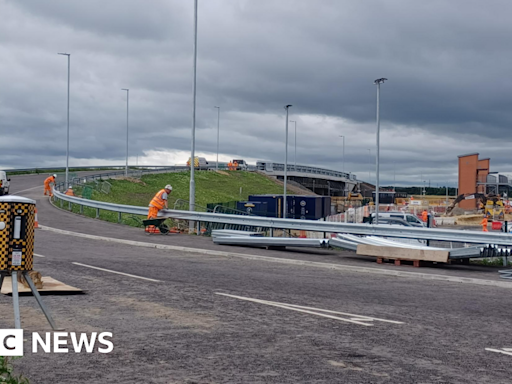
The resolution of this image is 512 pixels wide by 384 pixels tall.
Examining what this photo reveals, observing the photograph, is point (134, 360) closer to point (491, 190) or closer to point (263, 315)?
point (263, 315)

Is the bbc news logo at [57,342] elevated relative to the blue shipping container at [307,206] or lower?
lower

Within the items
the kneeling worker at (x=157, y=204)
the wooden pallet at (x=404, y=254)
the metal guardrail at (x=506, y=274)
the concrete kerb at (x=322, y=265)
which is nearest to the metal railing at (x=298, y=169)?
the kneeling worker at (x=157, y=204)

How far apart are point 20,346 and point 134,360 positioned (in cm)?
131

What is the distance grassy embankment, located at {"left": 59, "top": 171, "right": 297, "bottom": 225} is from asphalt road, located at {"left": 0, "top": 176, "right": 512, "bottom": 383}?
17.2m

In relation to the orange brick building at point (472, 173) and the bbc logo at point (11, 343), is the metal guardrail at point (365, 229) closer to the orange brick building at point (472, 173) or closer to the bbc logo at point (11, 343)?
the bbc logo at point (11, 343)

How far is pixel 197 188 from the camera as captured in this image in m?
62.8

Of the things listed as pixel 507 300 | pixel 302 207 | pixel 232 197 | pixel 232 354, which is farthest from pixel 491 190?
pixel 232 354

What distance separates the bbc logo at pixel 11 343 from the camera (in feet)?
21.3

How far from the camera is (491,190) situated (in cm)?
9444

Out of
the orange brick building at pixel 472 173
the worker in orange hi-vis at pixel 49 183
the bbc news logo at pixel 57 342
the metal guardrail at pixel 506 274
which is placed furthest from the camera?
the orange brick building at pixel 472 173

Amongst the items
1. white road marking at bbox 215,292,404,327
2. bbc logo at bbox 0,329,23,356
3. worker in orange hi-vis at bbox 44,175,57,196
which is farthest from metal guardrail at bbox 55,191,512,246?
worker in orange hi-vis at bbox 44,175,57,196

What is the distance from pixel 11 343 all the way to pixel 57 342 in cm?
49

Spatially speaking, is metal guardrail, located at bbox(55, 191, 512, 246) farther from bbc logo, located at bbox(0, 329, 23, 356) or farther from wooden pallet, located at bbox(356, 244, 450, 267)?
bbc logo, located at bbox(0, 329, 23, 356)

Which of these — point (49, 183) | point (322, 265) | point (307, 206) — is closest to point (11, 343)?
point (322, 265)
